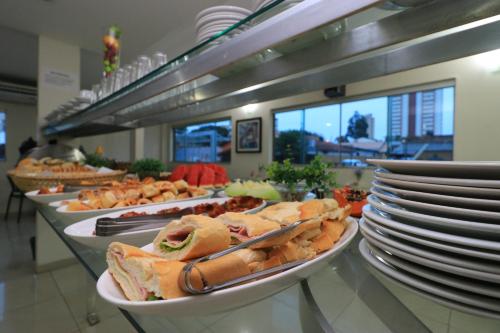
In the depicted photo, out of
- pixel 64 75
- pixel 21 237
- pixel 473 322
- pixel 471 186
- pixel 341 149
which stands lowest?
pixel 21 237

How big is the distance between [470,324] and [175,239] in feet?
1.20

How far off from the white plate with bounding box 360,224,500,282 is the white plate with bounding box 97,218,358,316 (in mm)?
92

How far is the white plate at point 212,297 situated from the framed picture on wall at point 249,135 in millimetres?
4341

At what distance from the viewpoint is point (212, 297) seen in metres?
0.25

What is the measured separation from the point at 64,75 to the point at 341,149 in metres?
3.82

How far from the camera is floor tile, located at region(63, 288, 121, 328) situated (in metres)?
1.52

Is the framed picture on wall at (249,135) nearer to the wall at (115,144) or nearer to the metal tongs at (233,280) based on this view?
the wall at (115,144)

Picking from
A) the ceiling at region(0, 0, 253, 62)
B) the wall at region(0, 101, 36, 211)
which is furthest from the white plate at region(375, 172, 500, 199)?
the wall at region(0, 101, 36, 211)

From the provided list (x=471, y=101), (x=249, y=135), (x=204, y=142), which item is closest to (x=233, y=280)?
(x=471, y=101)

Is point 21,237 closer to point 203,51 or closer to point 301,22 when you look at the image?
point 203,51

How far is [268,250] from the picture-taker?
1.13 feet

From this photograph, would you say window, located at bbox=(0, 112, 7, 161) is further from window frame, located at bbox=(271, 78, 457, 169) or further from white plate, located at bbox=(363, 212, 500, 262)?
white plate, located at bbox=(363, 212, 500, 262)

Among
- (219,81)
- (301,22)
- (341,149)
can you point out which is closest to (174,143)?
(341,149)

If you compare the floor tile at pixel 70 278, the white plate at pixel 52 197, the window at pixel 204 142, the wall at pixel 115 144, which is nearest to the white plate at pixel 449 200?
the white plate at pixel 52 197
